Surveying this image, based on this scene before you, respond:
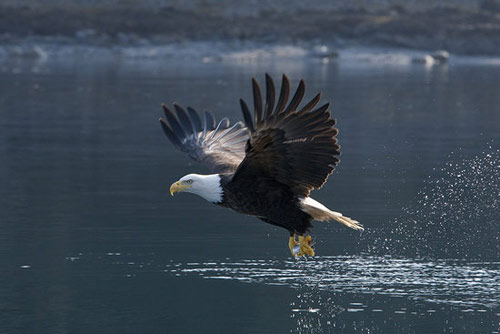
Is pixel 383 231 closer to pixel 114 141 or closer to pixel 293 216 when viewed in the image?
pixel 293 216

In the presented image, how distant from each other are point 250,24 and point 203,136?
5199 cm

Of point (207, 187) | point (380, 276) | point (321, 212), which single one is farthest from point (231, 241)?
point (207, 187)

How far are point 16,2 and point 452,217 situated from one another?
192 feet

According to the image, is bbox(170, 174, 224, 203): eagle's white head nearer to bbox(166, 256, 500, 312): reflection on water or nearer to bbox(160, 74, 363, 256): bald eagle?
bbox(160, 74, 363, 256): bald eagle

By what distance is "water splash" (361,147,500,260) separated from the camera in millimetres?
10820

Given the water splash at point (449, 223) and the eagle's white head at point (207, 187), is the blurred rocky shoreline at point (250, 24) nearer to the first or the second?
the water splash at point (449, 223)

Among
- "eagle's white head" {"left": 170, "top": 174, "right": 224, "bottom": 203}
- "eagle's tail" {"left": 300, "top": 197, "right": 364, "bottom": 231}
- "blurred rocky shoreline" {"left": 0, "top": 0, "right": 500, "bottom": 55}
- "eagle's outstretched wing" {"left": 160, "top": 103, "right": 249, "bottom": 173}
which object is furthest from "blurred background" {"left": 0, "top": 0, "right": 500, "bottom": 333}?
"blurred rocky shoreline" {"left": 0, "top": 0, "right": 500, "bottom": 55}

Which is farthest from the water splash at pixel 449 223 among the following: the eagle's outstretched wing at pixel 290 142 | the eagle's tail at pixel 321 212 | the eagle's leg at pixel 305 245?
the eagle's outstretched wing at pixel 290 142

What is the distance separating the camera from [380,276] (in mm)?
9734

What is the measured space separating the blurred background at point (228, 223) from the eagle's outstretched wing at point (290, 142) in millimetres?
957

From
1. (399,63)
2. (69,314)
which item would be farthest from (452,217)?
(399,63)

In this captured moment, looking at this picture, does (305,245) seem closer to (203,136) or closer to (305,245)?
(305,245)

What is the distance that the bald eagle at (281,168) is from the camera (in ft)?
27.3

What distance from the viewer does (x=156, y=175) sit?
50.4ft
